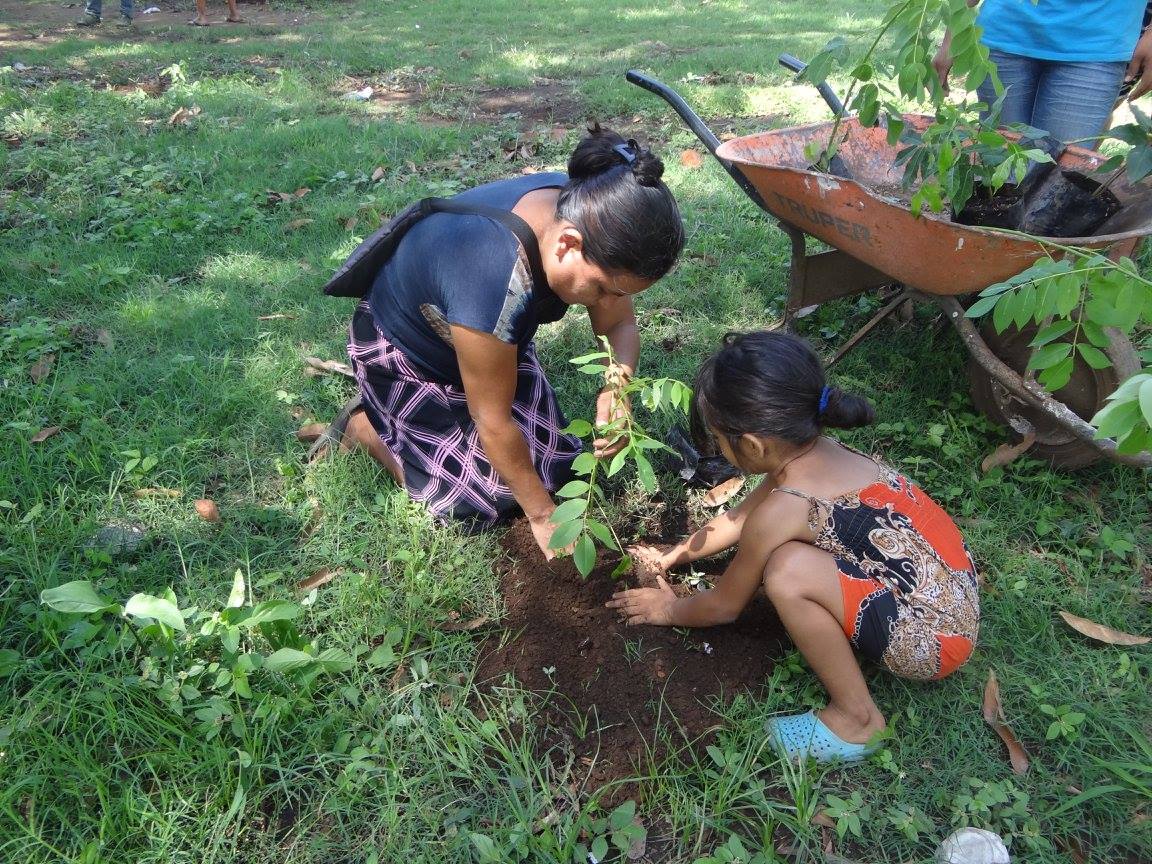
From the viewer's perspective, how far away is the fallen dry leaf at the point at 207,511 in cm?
257

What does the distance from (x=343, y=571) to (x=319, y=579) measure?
8 centimetres

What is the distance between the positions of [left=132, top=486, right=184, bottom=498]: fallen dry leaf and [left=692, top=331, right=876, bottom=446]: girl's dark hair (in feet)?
6.37

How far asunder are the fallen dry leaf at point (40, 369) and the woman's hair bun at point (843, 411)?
122 inches

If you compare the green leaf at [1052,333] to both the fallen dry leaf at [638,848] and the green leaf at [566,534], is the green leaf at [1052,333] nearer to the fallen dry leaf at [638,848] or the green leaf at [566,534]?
the green leaf at [566,534]

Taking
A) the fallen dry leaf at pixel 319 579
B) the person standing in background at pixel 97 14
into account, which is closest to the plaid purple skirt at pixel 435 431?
the fallen dry leaf at pixel 319 579

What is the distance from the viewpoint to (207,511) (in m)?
2.58

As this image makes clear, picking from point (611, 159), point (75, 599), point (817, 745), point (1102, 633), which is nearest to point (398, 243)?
point (611, 159)

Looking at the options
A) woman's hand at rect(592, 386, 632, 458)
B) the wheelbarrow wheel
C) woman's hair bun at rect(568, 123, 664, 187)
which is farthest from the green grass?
woman's hair bun at rect(568, 123, 664, 187)

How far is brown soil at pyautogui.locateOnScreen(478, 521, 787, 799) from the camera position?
6.40 ft

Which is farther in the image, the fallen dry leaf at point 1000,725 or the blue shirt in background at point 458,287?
the blue shirt in background at point 458,287

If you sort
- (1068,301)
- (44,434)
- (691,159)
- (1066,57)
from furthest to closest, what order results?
(691,159) < (1066,57) < (44,434) < (1068,301)

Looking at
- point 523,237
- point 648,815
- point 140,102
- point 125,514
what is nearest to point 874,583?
point 648,815

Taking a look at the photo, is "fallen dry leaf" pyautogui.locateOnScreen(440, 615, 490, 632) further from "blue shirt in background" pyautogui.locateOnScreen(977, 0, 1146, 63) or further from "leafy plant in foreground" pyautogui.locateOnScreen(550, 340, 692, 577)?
"blue shirt in background" pyautogui.locateOnScreen(977, 0, 1146, 63)

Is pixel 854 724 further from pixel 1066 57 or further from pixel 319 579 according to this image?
pixel 1066 57
